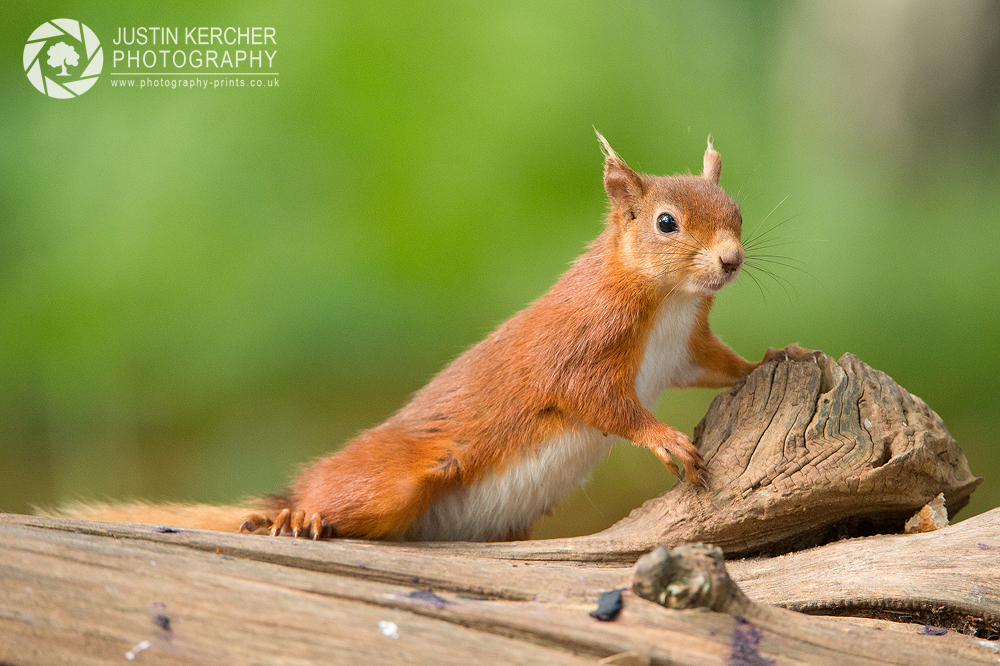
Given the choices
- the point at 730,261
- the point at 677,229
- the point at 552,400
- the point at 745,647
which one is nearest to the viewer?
the point at 745,647

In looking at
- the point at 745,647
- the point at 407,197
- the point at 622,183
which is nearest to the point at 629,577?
the point at 745,647

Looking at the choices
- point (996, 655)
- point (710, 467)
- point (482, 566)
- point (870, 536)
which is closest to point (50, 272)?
point (482, 566)

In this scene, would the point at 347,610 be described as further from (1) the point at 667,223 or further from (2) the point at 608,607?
(1) the point at 667,223

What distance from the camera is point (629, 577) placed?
166 cm

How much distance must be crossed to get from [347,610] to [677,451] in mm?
990

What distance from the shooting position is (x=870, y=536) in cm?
218

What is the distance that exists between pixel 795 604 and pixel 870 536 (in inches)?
17.8

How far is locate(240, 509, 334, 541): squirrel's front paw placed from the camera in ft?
6.89

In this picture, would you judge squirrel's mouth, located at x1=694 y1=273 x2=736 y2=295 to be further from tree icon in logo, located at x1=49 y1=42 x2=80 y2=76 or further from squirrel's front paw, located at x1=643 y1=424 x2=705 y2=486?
tree icon in logo, located at x1=49 y1=42 x2=80 y2=76

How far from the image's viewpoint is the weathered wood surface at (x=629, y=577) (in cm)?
143

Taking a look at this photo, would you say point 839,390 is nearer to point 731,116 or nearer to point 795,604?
point 795,604

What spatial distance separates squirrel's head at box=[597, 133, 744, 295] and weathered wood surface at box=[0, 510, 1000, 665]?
85 cm

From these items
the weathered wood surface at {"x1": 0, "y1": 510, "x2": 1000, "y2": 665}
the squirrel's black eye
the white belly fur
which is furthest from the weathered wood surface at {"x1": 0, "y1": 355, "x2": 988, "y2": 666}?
the squirrel's black eye

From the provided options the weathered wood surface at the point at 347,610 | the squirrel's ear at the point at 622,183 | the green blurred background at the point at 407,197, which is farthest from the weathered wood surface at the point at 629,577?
the green blurred background at the point at 407,197
